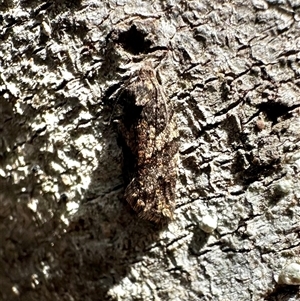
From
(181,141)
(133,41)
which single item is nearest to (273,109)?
(181,141)

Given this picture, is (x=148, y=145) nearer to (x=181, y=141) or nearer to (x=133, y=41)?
(x=181, y=141)

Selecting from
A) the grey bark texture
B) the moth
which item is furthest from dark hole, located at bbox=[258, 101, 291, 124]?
the moth

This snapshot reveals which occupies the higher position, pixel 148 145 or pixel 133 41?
pixel 133 41

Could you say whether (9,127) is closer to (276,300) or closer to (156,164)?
(156,164)

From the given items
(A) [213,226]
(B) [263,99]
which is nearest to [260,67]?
(B) [263,99]

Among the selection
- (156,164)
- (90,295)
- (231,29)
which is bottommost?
(90,295)
